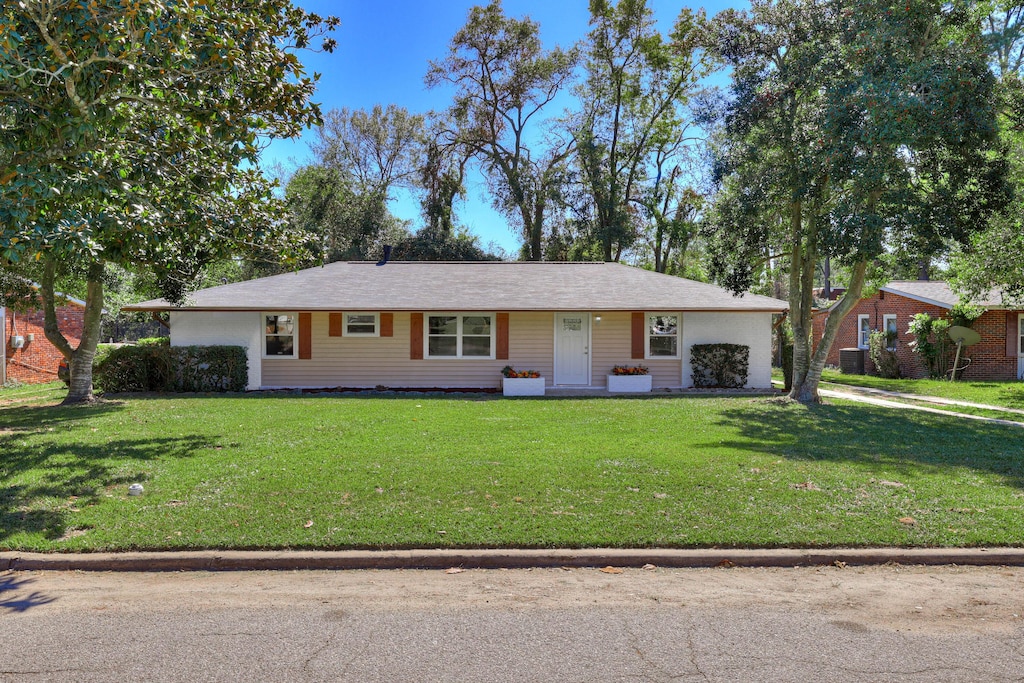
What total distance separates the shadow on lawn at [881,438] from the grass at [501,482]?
0.19ft

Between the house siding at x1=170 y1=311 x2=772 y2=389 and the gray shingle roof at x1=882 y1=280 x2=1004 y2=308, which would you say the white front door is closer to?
the house siding at x1=170 y1=311 x2=772 y2=389

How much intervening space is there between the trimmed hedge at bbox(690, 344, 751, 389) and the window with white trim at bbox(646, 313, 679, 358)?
0.59m

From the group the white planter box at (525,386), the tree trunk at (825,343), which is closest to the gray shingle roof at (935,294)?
the tree trunk at (825,343)

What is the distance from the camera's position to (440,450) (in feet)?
27.9

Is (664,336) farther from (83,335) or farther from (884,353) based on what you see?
(83,335)

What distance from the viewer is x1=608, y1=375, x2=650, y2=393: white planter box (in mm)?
16828

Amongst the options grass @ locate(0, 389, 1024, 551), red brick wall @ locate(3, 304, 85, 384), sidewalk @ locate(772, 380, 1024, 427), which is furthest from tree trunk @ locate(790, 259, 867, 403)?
red brick wall @ locate(3, 304, 85, 384)

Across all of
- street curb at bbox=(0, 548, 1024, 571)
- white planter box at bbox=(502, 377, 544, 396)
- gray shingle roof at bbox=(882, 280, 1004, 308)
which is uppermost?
gray shingle roof at bbox=(882, 280, 1004, 308)

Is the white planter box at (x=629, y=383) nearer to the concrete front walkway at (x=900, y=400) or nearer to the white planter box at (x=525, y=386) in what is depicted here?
the white planter box at (x=525, y=386)

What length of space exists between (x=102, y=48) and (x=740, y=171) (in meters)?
11.7

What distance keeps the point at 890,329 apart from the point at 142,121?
24758 mm

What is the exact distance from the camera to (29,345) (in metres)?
21.1

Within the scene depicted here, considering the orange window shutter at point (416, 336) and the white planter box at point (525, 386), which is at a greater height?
the orange window shutter at point (416, 336)

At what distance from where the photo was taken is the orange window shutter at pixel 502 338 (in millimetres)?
17609
